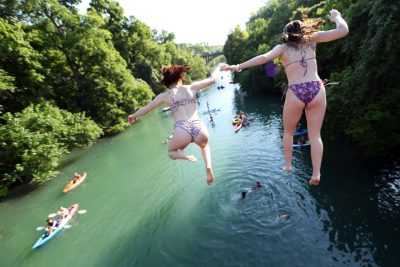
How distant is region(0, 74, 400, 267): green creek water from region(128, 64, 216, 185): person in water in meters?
8.11

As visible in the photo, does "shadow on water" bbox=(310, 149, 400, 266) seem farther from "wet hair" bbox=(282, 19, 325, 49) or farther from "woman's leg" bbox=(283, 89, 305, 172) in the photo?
"wet hair" bbox=(282, 19, 325, 49)

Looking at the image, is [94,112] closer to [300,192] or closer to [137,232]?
[137,232]

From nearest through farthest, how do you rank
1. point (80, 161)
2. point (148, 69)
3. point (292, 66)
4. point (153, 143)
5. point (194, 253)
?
1. point (292, 66)
2. point (194, 253)
3. point (80, 161)
4. point (153, 143)
5. point (148, 69)

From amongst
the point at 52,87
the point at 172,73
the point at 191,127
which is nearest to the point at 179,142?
the point at 191,127

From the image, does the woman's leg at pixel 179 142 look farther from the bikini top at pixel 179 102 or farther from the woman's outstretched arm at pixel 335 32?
the woman's outstretched arm at pixel 335 32

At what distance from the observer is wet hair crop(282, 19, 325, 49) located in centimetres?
340

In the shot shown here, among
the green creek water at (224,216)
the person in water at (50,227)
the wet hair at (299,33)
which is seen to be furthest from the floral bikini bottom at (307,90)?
the person in water at (50,227)

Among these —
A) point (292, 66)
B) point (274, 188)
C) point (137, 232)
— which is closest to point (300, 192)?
point (274, 188)

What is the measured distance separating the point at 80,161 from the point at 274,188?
18.0 m

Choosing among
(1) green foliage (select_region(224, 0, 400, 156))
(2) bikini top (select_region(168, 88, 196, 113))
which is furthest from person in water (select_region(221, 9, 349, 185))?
(1) green foliage (select_region(224, 0, 400, 156))

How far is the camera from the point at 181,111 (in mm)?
3957

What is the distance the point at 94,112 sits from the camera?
31406 mm

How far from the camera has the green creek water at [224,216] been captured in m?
10.5

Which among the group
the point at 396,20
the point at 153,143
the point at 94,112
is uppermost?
the point at 396,20
